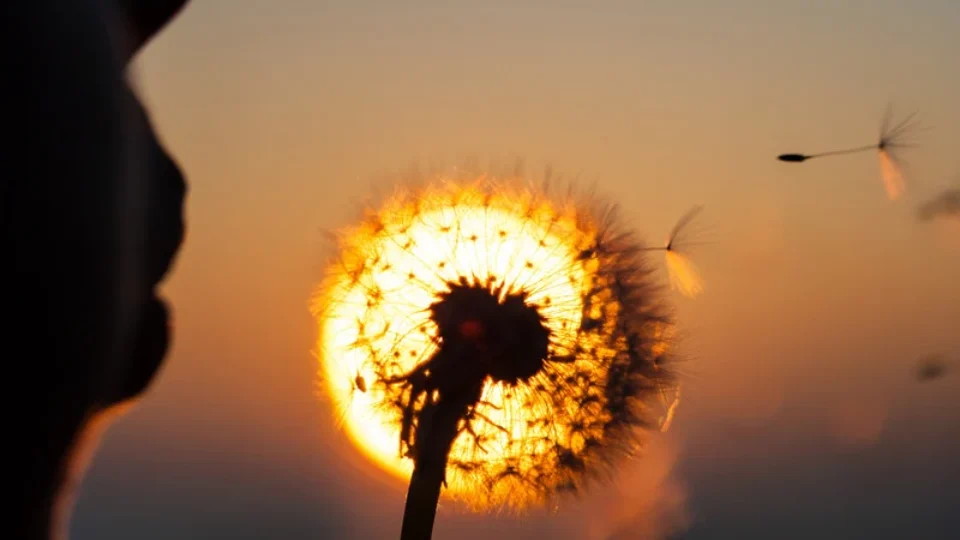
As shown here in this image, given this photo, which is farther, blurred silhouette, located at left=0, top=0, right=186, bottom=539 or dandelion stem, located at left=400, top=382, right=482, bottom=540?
dandelion stem, located at left=400, top=382, right=482, bottom=540

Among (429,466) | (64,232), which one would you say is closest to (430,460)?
(429,466)

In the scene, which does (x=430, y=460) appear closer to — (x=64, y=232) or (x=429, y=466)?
(x=429, y=466)

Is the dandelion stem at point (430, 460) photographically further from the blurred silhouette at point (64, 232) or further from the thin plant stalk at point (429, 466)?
the blurred silhouette at point (64, 232)

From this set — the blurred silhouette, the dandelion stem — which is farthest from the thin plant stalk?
the blurred silhouette

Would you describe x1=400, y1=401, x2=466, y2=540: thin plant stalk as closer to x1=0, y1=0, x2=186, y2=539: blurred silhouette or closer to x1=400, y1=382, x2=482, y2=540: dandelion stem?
x1=400, y1=382, x2=482, y2=540: dandelion stem

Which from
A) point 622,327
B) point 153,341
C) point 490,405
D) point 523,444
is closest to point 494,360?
point 490,405

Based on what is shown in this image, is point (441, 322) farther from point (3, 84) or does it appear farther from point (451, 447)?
point (3, 84)

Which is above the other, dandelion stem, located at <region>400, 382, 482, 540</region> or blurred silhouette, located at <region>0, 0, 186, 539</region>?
dandelion stem, located at <region>400, 382, 482, 540</region>
